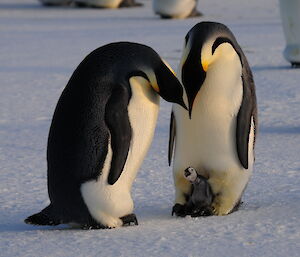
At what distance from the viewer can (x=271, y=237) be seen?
3.87m

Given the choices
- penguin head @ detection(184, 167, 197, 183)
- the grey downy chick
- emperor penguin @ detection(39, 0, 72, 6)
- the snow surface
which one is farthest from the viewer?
emperor penguin @ detection(39, 0, 72, 6)

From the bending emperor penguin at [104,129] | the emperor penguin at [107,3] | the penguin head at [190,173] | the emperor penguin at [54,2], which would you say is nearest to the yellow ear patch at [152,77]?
the bending emperor penguin at [104,129]

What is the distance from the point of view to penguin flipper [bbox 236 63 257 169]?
411 centimetres

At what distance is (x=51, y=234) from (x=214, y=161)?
2.24 feet

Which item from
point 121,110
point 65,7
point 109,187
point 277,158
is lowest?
point 65,7

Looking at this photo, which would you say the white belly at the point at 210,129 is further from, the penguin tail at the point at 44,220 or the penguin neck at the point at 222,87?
the penguin tail at the point at 44,220

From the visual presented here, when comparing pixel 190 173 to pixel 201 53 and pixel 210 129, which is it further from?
pixel 201 53

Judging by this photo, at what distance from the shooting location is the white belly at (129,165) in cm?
385

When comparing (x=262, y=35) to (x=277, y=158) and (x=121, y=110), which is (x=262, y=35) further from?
(x=121, y=110)

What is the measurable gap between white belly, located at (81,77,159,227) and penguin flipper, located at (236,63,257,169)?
371 millimetres

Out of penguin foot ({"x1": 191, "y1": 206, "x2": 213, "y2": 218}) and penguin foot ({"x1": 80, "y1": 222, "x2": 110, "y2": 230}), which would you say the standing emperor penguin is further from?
penguin foot ({"x1": 80, "y1": 222, "x2": 110, "y2": 230})

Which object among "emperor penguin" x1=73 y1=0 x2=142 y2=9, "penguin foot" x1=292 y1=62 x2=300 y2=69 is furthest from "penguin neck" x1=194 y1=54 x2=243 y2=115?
"emperor penguin" x1=73 y1=0 x2=142 y2=9

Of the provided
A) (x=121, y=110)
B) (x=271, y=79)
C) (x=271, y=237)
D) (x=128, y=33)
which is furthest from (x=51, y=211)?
(x=128, y=33)

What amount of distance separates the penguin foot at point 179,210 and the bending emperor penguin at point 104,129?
1.09 feet
